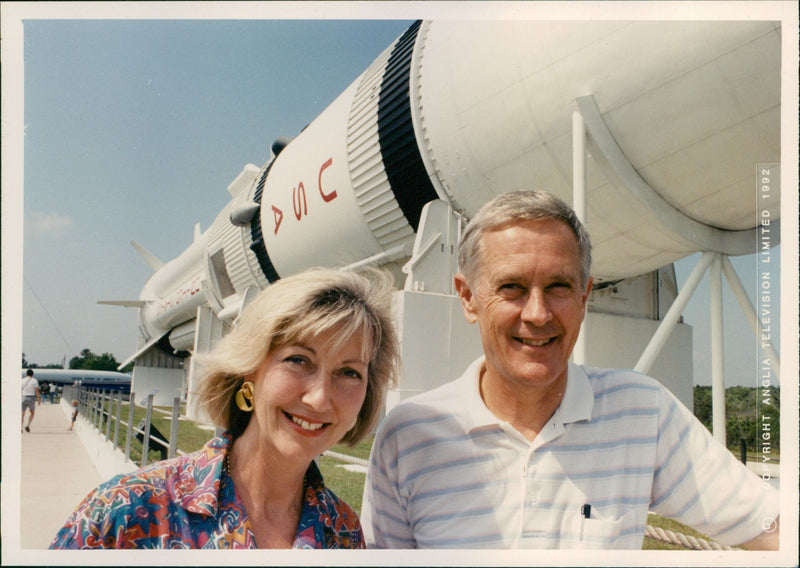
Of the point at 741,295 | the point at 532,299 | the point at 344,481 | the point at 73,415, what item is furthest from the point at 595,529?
the point at 73,415

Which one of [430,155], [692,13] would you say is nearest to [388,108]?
[430,155]

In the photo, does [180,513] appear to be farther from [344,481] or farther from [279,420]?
[344,481]

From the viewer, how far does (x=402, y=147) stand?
13.0 feet

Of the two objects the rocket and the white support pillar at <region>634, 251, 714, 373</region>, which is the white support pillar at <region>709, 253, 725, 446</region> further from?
the rocket

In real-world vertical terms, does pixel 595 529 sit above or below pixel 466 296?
below

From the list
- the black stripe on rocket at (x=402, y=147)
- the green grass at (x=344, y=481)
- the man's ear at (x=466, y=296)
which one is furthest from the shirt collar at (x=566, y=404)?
the black stripe on rocket at (x=402, y=147)

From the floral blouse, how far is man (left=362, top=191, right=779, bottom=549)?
0.21m

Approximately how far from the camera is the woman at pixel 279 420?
114cm

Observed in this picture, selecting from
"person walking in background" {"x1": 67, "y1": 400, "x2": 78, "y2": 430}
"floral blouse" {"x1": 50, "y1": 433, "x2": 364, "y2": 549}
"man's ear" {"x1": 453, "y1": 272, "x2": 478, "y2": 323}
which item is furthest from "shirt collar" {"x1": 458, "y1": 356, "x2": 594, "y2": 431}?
"person walking in background" {"x1": 67, "y1": 400, "x2": 78, "y2": 430}

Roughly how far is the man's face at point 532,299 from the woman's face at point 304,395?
338 millimetres

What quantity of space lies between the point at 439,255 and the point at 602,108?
1300 mm

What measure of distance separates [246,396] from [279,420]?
0.13 metres

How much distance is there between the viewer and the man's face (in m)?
1.30

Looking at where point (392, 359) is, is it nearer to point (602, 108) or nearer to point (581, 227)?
point (581, 227)
